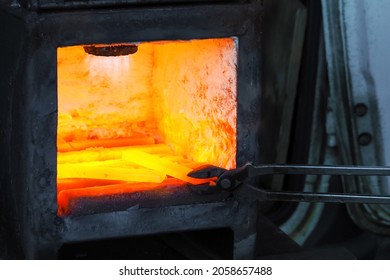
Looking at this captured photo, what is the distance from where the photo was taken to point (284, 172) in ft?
7.04

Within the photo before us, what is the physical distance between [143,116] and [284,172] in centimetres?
48

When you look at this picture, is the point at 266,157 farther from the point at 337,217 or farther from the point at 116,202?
the point at 116,202

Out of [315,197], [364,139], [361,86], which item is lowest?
[315,197]

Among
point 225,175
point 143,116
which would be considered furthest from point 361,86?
point 225,175

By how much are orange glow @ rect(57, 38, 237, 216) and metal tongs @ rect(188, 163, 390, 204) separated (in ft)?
0.19

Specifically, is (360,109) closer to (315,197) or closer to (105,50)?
(315,197)

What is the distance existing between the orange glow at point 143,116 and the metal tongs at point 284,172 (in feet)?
0.19

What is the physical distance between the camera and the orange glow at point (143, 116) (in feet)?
7.29

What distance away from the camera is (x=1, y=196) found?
2258 mm

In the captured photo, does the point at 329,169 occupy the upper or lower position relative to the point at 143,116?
lower

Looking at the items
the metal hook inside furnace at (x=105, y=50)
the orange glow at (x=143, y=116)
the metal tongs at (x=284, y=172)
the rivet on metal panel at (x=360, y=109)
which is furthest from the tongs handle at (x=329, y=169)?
the rivet on metal panel at (x=360, y=109)

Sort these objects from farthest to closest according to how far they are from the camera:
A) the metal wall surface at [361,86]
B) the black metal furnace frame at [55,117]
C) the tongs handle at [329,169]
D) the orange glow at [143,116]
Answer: the metal wall surface at [361,86], the orange glow at [143,116], the tongs handle at [329,169], the black metal furnace frame at [55,117]

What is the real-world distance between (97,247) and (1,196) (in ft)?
0.88

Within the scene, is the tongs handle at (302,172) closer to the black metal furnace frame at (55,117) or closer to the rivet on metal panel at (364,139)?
the black metal furnace frame at (55,117)
